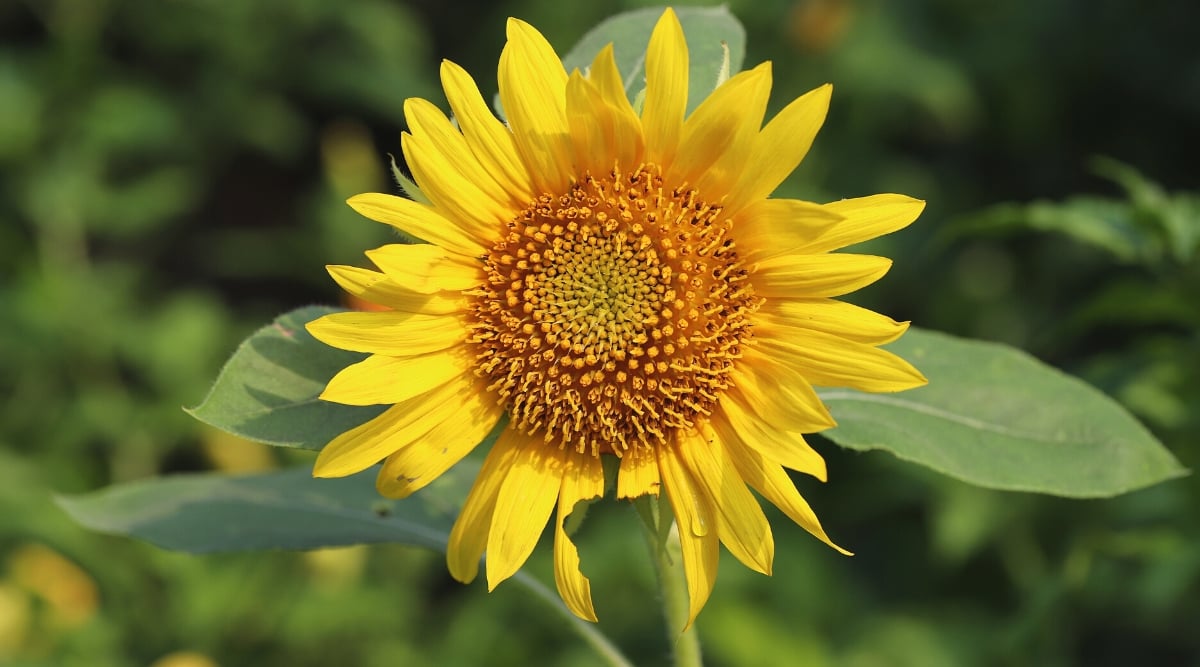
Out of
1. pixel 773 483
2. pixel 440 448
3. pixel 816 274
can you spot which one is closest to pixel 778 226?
pixel 816 274

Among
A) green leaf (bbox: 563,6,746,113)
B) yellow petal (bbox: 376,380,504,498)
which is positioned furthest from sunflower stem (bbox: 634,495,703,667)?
green leaf (bbox: 563,6,746,113)

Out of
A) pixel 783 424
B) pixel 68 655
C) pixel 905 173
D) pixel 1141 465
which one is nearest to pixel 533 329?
pixel 783 424

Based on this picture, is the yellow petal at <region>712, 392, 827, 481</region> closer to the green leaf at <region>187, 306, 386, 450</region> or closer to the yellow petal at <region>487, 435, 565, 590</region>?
the yellow petal at <region>487, 435, 565, 590</region>

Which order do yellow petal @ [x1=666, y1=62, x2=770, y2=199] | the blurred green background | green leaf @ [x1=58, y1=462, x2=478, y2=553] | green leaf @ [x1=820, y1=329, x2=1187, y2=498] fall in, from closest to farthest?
1. yellow petal @ [x1=666, y1=62, x2=770, y2=199]
2. green leaf @ [x1=820, y1=329, x2=1187, y2=498]
3. green leaf @ [x1=58, y1=462, x2=478, y2=553]
4. the blurred green background

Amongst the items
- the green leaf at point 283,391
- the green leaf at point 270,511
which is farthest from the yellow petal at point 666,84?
the green leaf at point 270,511

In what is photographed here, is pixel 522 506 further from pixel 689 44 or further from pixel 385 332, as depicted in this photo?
pixel 689 44

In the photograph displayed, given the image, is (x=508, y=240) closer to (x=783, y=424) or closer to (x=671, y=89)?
(x=671, y=89)

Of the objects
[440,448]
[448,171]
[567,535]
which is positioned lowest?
[567,535]
